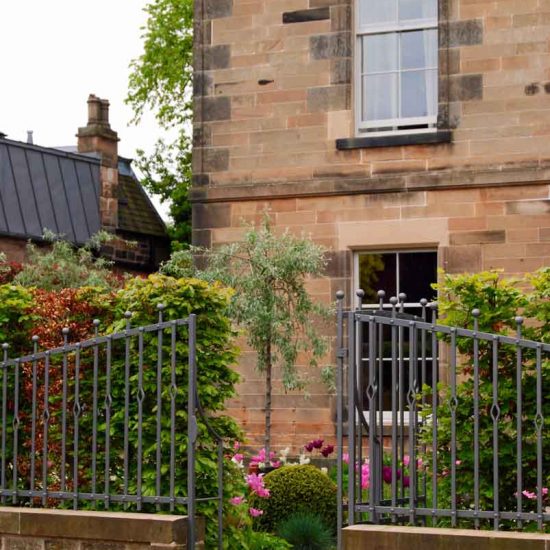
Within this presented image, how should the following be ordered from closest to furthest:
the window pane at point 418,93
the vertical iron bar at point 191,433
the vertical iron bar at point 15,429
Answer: the vertical iron bar at point 191,433 < the vertical iron bar at point 15,429 < the window pane at point 418,93

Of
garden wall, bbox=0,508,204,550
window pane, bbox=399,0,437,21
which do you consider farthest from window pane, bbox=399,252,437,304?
garden wall, bbox=0,508,204,550

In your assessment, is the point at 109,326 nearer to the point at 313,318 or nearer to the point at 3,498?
the point at 3,498

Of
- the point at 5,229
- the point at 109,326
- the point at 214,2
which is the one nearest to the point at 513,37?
the point at 214,2

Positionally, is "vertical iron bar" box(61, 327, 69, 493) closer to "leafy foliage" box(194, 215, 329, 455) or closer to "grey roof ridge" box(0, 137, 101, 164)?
"leafy foliage" box(194, 215, 329, 455)

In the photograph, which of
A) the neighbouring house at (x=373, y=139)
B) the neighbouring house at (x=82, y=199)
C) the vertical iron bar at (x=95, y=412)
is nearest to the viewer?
the vertical iron bar at (x=95, y=412)

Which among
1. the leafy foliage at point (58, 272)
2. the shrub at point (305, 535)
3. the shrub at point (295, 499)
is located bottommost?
the shrub at point (305, 535)

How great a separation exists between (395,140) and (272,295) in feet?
8.32

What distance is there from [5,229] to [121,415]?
58.6ft

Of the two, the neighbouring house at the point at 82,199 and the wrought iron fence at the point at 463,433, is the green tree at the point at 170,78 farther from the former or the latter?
the wrought iron fence at the point at 463,433

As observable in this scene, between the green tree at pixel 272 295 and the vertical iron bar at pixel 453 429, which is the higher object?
the green tree at pixel 272 295

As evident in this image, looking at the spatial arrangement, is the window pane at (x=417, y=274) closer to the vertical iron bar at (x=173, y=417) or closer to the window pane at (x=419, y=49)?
the window pane at (x=419, y=49)

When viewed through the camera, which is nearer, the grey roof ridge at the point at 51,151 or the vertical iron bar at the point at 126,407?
the vertical iron bar at the point at 126,407

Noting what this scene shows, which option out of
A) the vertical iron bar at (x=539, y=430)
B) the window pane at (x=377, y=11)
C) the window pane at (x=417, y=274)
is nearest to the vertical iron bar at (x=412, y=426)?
the vertical iron bar at (x=539, y=430)

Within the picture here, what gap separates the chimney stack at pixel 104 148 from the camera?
30.2 m
